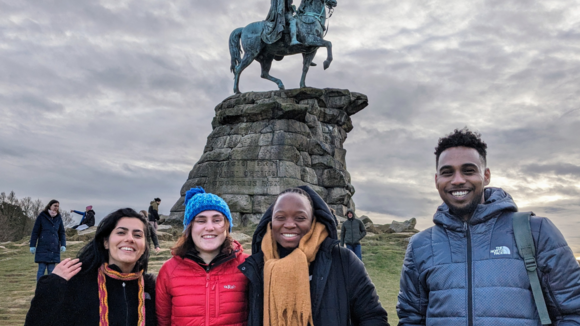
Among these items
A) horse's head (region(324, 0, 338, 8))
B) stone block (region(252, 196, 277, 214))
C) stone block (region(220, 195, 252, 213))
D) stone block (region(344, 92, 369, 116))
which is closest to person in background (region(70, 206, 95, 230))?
stone block (region(220, 195, 252, 213))

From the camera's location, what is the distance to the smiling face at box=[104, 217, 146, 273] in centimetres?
288

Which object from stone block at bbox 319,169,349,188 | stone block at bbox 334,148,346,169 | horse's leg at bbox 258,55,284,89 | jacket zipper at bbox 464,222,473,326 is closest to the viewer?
jacket zipper at bbox 464,222,473,326

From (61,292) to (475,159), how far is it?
2.50 meters

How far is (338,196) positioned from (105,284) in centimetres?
1346

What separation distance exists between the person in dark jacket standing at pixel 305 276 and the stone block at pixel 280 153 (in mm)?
12830

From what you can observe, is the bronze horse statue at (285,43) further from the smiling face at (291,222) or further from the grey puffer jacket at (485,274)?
the grey puffer jacket at (485,274)

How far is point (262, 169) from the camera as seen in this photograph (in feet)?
51.5

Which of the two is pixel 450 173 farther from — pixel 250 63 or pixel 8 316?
pixel 250 63

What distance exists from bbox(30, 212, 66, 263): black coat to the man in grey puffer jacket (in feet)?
23.3

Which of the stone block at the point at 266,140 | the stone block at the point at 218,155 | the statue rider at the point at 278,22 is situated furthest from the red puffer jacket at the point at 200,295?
the statue rider at the point at 278,22

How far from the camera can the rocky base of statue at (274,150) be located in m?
15.4

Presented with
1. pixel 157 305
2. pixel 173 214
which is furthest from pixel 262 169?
pixel 157 305

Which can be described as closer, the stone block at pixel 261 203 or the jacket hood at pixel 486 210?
the jacket hood at pixel 486 210

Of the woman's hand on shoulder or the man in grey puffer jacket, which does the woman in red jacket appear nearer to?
the woman's hand on shoulder
